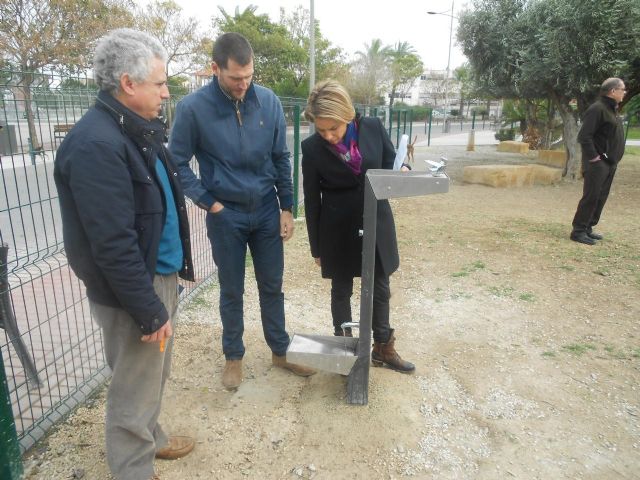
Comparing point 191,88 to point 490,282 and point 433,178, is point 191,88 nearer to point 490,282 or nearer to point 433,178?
point 433,178

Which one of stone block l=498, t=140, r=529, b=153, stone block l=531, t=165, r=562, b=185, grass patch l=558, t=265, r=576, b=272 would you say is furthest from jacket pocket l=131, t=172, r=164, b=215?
stone block l=498, t=140, r=529, b=153

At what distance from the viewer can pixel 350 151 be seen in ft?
8.08

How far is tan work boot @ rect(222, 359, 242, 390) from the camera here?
280 centimetres

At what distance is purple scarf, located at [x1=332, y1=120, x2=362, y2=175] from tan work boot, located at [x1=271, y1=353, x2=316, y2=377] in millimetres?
1205

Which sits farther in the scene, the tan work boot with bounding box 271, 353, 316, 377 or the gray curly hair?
the tan work boot with bounding box 271, 353, 316, 377

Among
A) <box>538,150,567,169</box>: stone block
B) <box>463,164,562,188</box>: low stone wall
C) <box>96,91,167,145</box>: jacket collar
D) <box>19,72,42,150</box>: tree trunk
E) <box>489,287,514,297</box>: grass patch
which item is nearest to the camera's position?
<box>96,91,167,145</box>: jacket collar

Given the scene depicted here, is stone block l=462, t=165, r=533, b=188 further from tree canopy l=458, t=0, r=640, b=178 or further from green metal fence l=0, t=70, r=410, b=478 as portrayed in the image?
green metal fence l=0, t=70, r=410, b=478

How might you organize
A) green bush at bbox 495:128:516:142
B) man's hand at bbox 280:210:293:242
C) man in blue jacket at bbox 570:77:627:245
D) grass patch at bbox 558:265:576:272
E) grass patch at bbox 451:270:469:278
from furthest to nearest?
green bush at bbox 495:128:516:142 < man in blue jacket at bbox 570:77:627:245 < grass patch at bbox 558:265:576:272 < grass patch at bbox 451:270:469:278 < man's hand at bbox 280:210:293:242

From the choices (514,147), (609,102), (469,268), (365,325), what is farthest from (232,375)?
(514,147)

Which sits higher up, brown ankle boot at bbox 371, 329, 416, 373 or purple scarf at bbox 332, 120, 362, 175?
purple scarf at bbox 332, 120, 362, 175

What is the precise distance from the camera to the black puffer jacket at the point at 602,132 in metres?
5.30

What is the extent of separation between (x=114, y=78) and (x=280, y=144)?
1.21m

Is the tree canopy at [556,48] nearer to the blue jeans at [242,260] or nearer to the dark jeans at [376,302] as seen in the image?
the dark jeans at [376,302]

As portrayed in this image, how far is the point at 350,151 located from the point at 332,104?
0.28 metres
